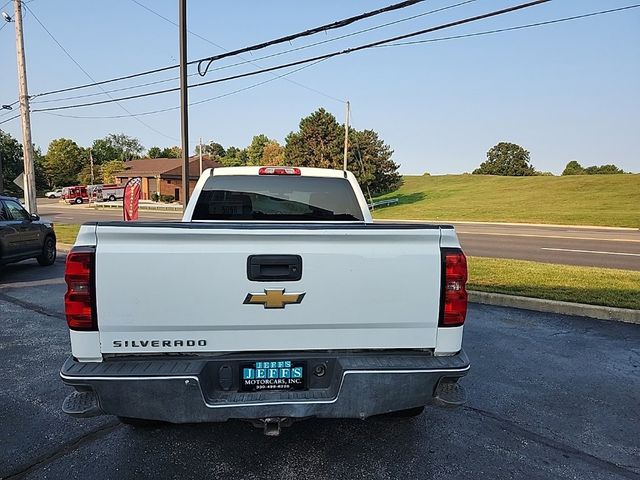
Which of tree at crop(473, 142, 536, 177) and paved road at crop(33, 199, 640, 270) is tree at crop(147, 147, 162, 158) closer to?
tree at crop(473, 142, 536, 177)

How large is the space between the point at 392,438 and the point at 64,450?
226 cm

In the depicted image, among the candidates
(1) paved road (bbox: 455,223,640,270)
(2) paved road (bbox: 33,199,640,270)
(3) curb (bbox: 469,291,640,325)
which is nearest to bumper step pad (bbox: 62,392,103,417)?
(3) curb (bbox: 469,291,640,325)

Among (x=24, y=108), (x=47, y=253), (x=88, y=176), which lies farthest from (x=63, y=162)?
(x=47, y=253)

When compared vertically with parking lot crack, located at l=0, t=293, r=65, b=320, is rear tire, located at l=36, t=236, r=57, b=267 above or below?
above

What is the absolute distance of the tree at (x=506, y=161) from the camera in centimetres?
9562

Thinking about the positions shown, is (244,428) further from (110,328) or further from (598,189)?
(598,189)

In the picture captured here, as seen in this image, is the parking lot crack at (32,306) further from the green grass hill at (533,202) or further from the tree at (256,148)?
the tree at (256,148)

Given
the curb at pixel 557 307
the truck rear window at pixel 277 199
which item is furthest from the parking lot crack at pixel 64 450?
the curb at pixel 557 307

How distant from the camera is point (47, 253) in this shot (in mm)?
10828

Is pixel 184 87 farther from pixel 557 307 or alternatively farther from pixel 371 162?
pixel 371 162

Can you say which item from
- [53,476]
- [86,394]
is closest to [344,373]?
[86,394]

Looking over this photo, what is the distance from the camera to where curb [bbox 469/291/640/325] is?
609 centimetres

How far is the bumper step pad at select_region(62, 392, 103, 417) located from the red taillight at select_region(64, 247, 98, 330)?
40 centimetres

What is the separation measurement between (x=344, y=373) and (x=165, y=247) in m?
1.16
